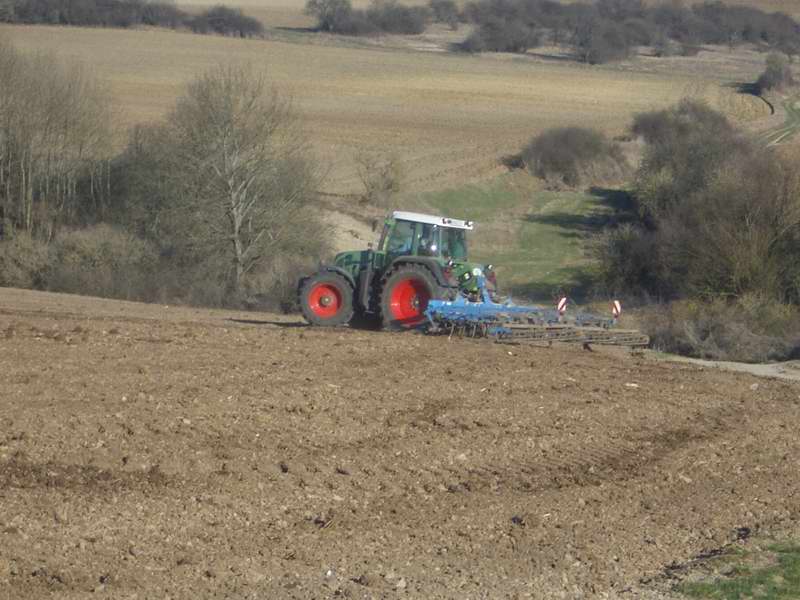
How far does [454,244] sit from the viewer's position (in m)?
18.8

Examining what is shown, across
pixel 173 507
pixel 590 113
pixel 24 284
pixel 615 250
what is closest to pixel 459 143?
pixel 590 113

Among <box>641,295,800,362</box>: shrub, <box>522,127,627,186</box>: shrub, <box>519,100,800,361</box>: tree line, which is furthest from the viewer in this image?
<box>522,127,627,186</box>: shrub

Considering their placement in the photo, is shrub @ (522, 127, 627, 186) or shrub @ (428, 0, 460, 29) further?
shrub @ (428, 0, 460, 29)

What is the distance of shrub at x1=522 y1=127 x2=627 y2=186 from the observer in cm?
5578

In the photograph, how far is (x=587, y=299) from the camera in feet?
112

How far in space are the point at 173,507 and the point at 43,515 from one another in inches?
36.2

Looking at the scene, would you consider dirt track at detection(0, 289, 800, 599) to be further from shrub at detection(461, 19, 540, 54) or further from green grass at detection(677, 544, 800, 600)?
shrub at detection(461, 19, 540, 54)

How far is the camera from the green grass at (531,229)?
37.6m

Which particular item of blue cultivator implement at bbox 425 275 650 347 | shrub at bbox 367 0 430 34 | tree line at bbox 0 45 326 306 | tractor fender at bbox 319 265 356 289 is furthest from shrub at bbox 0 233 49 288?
shrub at bbox 367 0 430 34

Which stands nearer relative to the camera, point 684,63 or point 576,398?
point 576,398

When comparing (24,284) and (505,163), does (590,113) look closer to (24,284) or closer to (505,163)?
(505,163)

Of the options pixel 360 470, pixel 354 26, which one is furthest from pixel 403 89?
pixel 360 470

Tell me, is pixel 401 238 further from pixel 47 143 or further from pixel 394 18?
pixel 394 18

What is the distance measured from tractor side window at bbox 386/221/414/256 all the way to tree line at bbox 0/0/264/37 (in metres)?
64.4
